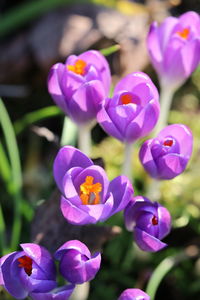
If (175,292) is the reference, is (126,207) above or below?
above

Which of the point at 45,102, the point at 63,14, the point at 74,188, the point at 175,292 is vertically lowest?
the point at 175,292

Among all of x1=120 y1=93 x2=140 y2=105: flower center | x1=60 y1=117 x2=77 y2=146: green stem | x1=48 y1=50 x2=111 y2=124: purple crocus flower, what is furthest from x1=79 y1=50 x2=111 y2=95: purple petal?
x1=60 y1=117 x2=77 y2=146: green stem

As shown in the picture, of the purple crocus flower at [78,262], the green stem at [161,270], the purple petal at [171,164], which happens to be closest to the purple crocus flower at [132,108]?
the purple petal at [171,164]

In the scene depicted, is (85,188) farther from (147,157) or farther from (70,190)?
(147,157)

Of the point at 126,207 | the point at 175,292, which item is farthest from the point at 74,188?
the point at 175,292

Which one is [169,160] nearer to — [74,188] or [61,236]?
[74,188]

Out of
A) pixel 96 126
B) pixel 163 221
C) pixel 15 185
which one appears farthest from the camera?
pixel 96 126

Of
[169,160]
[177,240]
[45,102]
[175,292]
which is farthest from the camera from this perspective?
[45,102]

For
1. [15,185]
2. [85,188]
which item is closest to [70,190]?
[85,188]
